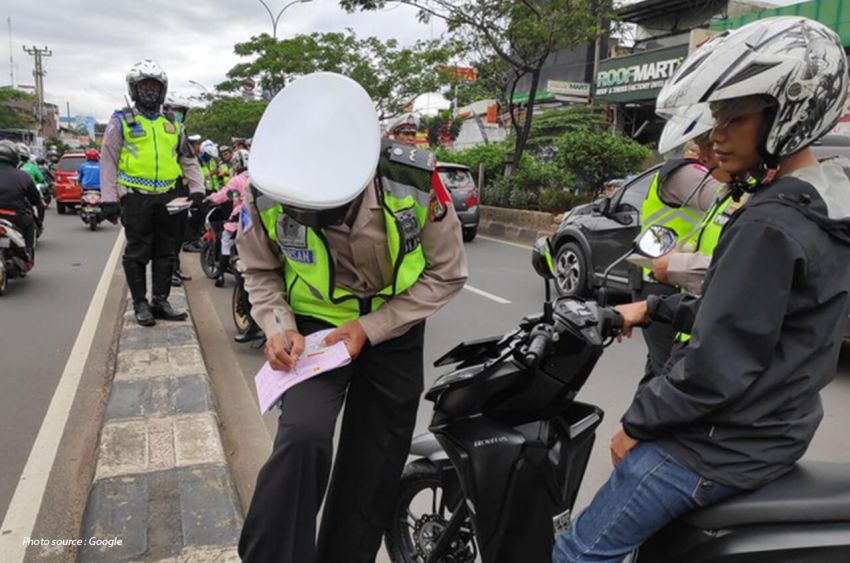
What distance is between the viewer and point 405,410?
201 cm

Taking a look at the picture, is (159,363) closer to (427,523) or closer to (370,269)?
(427,523)

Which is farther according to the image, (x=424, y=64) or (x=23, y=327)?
(x=424, y=64)

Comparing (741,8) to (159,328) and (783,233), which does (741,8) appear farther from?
(783,233)

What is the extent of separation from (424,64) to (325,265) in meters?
22.6

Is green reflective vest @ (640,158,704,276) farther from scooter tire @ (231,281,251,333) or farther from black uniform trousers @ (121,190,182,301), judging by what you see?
black uniform trousers @ (121,190,182,301)

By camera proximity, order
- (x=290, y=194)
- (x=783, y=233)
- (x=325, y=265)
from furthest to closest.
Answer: (x=325, y=265) < (x=290, y=194) < (x=783, y=233)

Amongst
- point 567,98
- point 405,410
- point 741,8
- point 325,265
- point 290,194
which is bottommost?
point 405,410

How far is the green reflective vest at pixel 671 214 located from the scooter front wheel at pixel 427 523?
1190mm

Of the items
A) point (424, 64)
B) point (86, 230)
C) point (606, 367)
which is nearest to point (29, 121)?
point (424, 64)

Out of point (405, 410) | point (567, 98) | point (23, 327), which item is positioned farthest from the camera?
point (567, 98)

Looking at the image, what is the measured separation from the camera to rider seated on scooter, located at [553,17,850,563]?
48.7 inches

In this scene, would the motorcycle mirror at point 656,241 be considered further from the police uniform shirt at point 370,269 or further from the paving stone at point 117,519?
the paving stone at point 117,519

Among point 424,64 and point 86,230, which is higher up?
point 424,64

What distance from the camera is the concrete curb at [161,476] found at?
2361 mm
